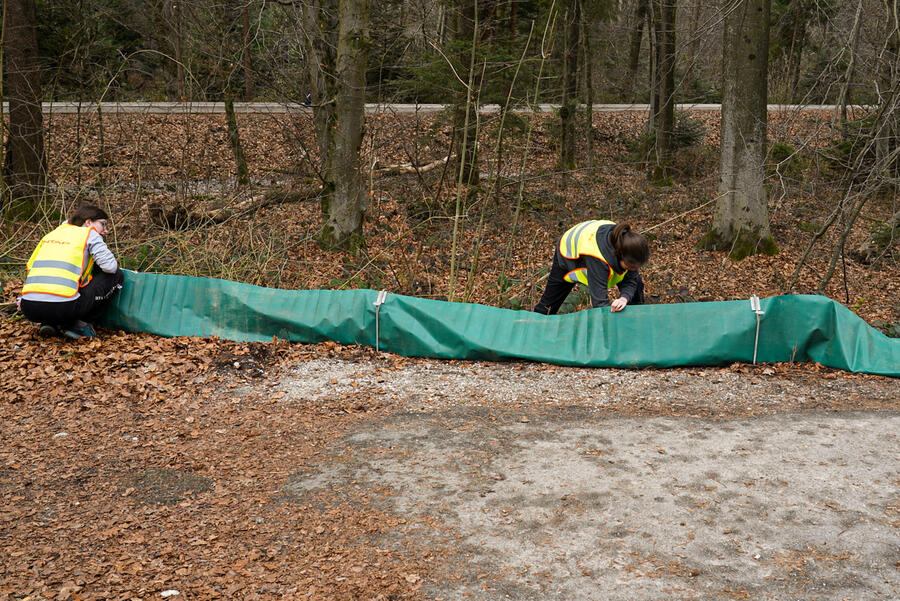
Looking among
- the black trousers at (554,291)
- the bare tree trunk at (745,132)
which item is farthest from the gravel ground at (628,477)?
the bare tree trunk at (745,132)

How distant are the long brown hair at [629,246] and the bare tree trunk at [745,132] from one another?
6.12 m

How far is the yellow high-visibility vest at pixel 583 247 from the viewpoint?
6006 mm

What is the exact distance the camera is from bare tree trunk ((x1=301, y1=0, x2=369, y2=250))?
397 inches

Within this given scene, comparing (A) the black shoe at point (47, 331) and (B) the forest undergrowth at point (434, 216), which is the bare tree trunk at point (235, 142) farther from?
(A) the black shoe at point (47, 331)

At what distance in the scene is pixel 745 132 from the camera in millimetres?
11508

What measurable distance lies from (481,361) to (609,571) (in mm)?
3402

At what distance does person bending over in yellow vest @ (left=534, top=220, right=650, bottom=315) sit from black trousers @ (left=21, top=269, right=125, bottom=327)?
13.8ft

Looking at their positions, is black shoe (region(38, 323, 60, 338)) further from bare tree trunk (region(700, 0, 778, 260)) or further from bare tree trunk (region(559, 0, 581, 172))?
bare tree trunk (region(559, 0, 581, 172))

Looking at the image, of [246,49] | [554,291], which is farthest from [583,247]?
[246,49]

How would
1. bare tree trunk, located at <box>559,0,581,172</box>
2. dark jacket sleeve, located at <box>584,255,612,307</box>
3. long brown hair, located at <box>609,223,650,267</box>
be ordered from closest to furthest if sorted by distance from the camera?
long brown hair, located at <box>609,223,650,267</box>, dark jacket sleeve, located at <box>584,255,612,307</box>, bare tree trunk, located at <box>559,0,581,172</box>

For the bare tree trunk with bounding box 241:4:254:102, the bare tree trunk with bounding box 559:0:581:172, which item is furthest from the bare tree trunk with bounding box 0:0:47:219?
the bare tree trunk with bounding box 559:0:581:172

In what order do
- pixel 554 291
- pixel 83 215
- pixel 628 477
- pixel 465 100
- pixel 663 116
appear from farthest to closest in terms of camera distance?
1. pixel 663 116
2. pixel 465 100
3. pixel 554 291
4. pixel 83 215
5. pixel 628 477

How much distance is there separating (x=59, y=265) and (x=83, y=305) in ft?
1.36

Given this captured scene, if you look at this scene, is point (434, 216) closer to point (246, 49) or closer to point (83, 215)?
point (83, 215)
